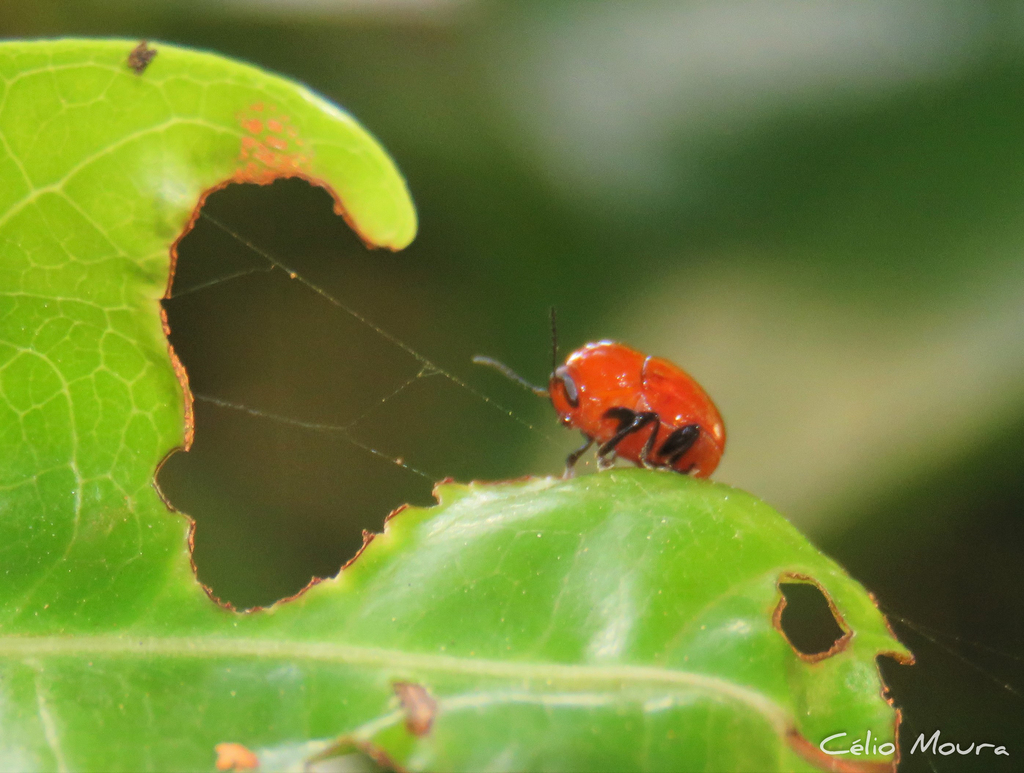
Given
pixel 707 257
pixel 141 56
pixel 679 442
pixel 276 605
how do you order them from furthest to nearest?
1. pixel 707 257
2. pixel 679 442
3. pixel 276 605
4. pixel 141 56

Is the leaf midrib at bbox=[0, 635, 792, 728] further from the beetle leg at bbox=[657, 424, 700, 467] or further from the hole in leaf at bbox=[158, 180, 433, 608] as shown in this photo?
the beetle leg at bbox=[657, 424, 700, 467]

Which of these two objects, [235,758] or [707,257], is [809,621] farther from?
[235,758]

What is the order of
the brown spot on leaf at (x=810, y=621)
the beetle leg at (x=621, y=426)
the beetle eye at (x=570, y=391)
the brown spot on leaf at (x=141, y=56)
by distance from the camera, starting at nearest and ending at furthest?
the brown spot on leaf at (x=141, y=56) → the brown spot on leaf at (x=810, y=621) → the beetle leg at (x=621, y=426) → the beetle eye at (x=570, y=391)

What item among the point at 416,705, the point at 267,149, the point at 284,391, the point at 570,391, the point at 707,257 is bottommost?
the point at 284,391

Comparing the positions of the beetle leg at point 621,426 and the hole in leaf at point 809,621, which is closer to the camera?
the hole in leaf at point 809,621

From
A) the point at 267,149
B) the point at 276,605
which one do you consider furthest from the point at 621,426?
the point at 267,149

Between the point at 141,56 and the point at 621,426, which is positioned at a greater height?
the point at 141,56

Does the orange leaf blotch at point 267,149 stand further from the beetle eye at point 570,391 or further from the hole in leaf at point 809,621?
the beetle eye at point 570,391

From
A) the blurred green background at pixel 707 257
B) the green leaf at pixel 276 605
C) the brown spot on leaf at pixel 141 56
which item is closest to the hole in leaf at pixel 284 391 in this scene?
the blurred green background at pixel 707 257
